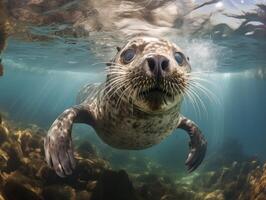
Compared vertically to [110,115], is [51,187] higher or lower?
lower

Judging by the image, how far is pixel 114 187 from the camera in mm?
6496

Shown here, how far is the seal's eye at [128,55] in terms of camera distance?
4.96 meters

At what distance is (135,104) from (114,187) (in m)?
2.43

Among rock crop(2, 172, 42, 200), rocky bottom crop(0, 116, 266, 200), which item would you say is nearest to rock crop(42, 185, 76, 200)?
rocky bottom crop(0, 116, 266, 200)

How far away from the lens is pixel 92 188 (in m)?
6.22

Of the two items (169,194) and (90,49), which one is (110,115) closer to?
(169,194)

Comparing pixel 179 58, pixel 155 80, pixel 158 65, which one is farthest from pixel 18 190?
pixel 179 58

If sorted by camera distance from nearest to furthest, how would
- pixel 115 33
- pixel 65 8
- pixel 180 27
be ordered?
1. pixel 65 8
2. pixel 180 27
3. pixel 115 33

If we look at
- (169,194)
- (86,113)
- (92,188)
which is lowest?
(169,194)

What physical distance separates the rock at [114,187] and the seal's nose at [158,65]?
319 centimetres

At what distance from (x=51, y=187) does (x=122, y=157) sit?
14481 millimetres

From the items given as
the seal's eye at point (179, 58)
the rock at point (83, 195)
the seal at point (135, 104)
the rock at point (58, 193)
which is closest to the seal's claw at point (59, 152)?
the seal at point (135, 104)

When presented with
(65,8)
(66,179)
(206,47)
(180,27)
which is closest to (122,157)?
(206,47)

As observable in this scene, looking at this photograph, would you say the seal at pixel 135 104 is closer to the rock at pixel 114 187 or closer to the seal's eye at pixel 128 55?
the seal's eye at pixel 128 55
